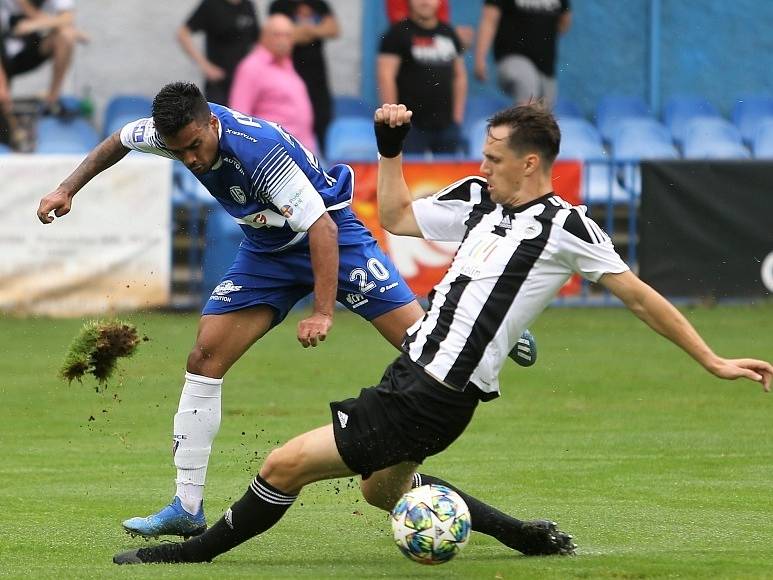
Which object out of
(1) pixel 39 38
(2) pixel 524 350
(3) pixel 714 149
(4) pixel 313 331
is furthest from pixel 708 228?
(4) pixel 313 331

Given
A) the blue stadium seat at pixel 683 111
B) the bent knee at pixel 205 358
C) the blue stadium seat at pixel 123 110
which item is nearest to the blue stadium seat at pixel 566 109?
the blue stadium seat at pixel 683 111

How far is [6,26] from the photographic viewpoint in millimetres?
17156

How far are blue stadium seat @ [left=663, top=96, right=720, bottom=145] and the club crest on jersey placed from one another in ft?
41.9

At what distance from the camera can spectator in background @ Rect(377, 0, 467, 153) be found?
16391 mm

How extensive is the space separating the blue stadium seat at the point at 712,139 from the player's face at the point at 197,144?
12061 millimetres

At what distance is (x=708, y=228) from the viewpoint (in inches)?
625

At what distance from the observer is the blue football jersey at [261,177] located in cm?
687

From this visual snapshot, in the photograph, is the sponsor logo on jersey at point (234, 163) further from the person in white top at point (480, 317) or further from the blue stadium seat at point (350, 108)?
the blue stadium seat at point (350, 108)

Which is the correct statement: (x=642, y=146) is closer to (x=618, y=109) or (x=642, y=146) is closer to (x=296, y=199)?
(x=618, y=109)

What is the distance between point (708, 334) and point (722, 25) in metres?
7.26

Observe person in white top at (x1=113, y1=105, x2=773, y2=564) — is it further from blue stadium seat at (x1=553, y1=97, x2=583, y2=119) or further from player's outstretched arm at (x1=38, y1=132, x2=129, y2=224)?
blue stadium seat at (x1=553, y1=97, x2=583, y2=119)

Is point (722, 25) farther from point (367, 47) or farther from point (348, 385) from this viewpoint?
point (348, 385)

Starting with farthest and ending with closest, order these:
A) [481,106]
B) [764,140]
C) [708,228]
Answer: [481,106]
[764,140]
[708,228]

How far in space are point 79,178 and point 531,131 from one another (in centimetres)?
247
